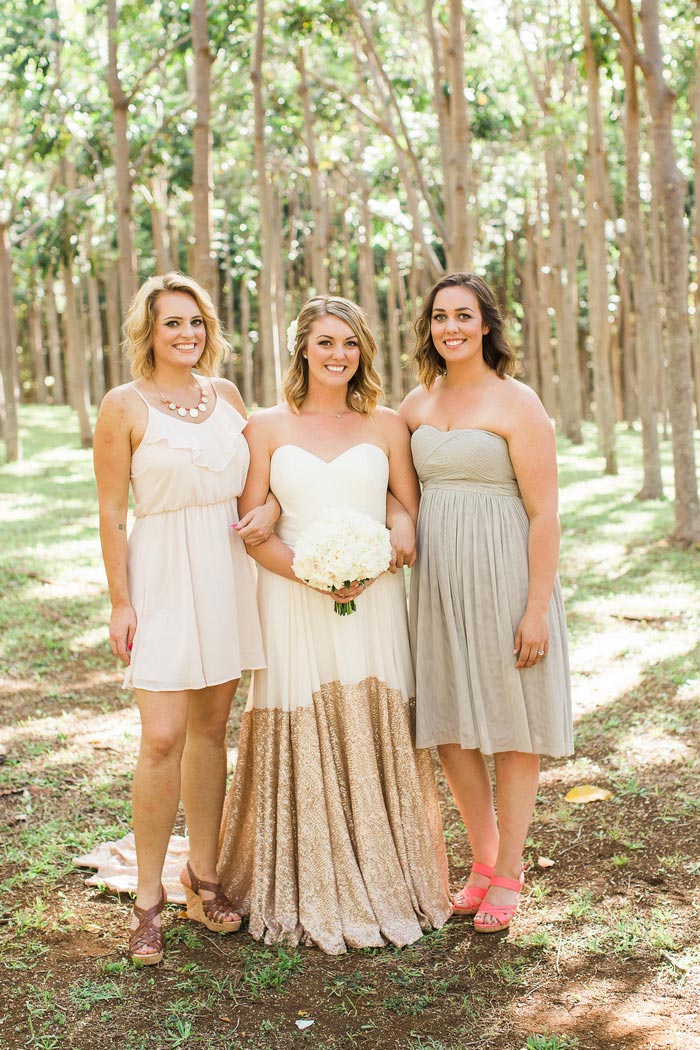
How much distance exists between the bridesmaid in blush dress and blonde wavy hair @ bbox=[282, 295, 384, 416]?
322 mm

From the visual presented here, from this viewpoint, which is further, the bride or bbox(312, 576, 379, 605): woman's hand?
the bride

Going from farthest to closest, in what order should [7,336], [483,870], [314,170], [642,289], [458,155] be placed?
[7,336] < [314,170] < [642,289] < [458,155] < [483,870]

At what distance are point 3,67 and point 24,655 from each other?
1418 centimetres

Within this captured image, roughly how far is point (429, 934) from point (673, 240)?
8.31m

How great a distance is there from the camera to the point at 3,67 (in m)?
18.0

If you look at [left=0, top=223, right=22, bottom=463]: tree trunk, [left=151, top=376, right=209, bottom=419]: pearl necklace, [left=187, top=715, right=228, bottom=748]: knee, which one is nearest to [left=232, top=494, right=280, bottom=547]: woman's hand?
[left=151, top=376, right=209, bottom=419]: pearl necklace

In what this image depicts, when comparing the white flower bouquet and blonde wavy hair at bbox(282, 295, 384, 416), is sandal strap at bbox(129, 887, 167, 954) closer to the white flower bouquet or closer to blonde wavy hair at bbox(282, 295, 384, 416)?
the white flower bouquet

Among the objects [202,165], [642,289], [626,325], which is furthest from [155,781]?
[626,325]

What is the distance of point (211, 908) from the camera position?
13.4 ft

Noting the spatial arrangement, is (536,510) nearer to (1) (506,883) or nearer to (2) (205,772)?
(1) (506,883)

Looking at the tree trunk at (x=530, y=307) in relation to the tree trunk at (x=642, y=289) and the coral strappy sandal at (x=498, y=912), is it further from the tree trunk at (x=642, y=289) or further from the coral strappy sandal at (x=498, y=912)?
the coral strappy sandal at (x=498, y=912)

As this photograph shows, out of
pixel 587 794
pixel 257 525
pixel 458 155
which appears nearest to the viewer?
pixel 257 525

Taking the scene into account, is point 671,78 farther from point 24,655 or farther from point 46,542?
point 24,655

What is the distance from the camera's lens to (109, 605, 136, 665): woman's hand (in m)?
3.79
